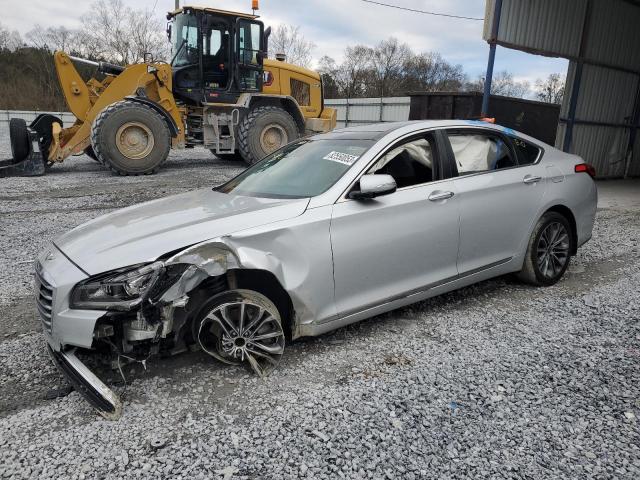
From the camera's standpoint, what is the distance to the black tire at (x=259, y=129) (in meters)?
11.3

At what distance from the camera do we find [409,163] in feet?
11.7

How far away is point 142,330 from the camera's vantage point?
2533 mm

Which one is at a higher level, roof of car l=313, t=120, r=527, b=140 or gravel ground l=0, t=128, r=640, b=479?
roof of car l=313, t=120, r=527, b=140

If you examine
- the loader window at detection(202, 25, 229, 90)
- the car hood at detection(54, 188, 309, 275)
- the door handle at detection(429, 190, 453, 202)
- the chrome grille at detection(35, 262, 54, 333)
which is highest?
the loader window at detection(202, 25, 229, 90)

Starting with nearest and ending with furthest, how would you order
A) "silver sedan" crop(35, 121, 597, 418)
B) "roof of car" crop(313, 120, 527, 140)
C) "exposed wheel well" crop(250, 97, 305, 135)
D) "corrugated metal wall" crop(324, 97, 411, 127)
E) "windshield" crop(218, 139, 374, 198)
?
"silver sedan" crop(35, 121, 597, 418) → "windshield" crop(218, 139, 374, 198) → "roof of car" crop(313, 120, 527, 140) → "exposed wheel well" crop(250, 97, 305, 135) → "corrugated metal wall" crop(324, 97, 411, 127)

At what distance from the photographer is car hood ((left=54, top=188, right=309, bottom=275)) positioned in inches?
101

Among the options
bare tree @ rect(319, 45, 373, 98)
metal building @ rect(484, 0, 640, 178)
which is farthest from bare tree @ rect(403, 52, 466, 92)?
metal building @ rect(484, 0, 640, 178)

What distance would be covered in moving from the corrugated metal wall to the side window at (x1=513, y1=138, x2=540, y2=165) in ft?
63.1

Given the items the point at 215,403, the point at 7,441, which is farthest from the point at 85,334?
the point at 215,403

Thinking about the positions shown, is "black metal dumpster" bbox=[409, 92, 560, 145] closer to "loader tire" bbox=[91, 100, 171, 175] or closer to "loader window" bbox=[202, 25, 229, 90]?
"loader window" bbox=[202, 25, 229, 90]

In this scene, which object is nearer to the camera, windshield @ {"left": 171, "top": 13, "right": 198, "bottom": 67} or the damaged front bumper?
the damaged front bumper

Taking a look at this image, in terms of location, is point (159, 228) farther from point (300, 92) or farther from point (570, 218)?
point (300, 92)

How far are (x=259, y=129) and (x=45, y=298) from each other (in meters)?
9.29

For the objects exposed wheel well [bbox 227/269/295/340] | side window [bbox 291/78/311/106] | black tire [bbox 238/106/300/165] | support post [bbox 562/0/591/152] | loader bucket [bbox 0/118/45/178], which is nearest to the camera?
exposed wheel well [bbox 227/269/295/340]
